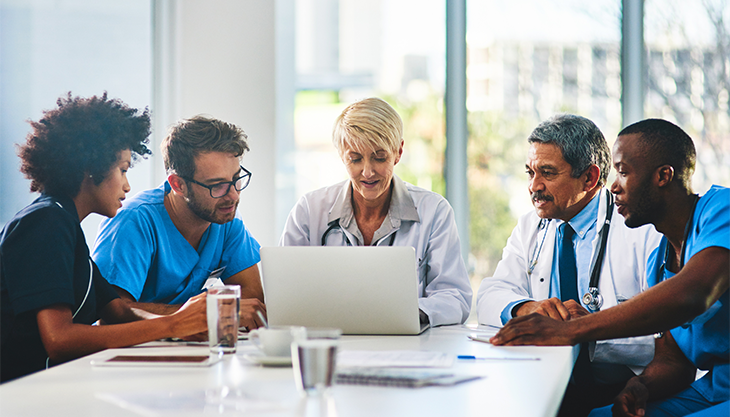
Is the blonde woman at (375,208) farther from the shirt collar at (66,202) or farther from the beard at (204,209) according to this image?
the shirt collar at (66,202)

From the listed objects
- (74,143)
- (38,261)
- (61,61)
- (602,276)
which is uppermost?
(61,61)

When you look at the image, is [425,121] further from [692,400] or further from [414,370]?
[414,370]

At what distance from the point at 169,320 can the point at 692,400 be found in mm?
1469

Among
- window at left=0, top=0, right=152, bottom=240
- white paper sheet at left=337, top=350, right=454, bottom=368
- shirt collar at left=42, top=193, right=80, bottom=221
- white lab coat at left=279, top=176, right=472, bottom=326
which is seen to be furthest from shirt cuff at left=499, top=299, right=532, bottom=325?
window at left=0, top=0, right=152, bottom=240

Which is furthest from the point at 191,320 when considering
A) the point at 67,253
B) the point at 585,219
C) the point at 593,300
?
the point at 585,219

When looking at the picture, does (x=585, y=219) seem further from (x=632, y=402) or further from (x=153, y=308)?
(x=153, y=308)

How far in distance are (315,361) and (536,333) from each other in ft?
2.53

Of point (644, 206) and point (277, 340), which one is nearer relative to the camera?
point (277, 340)

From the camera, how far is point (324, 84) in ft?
12.9

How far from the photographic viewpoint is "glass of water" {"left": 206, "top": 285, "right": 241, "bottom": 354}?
149 centimetres

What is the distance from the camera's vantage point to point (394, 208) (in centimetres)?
246

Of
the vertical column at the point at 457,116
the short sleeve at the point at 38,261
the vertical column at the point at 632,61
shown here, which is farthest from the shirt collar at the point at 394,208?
the vertical column at the point at 632,61

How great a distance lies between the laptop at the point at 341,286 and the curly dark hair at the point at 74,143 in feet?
2.01

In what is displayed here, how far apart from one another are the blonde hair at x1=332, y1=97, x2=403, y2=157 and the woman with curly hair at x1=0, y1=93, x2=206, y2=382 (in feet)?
2.53
